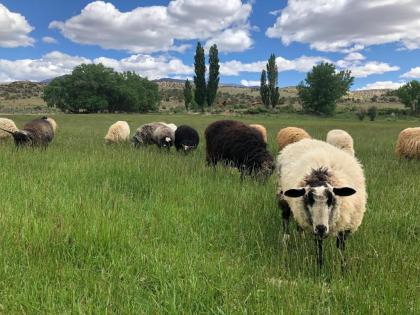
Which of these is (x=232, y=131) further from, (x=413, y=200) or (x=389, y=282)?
(x=389, y=282)

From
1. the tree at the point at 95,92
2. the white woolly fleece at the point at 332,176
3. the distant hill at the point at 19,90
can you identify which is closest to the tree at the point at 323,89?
the tree at the point at 95,92

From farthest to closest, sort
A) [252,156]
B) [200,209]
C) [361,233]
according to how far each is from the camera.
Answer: [252,156]
[200,209]
[361,233]

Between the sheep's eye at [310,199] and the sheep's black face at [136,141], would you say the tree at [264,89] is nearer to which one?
the sheep's black face at [136,141]

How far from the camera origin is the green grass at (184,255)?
3539 mm

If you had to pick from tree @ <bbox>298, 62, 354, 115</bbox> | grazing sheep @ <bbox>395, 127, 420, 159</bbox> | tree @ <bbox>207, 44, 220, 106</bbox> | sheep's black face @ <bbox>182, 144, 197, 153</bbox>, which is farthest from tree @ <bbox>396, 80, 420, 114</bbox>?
sheep's black face @ <bbox>182, 144, 197, 153</bbox>

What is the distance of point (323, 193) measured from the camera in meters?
4.61

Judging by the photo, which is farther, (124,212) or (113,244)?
(124,212)

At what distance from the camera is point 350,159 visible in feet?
19.5

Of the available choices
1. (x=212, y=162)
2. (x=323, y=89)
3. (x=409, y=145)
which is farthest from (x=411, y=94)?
(x=212, y=162)

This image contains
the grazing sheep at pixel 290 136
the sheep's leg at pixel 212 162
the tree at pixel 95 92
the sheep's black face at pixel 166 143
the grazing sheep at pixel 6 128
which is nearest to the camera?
the sheep's leg at pixel 212 162

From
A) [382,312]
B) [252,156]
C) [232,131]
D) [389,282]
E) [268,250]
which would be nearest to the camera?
[382,312]

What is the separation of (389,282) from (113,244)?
3.04 metres

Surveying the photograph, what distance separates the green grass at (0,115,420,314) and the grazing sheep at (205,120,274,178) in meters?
1.65

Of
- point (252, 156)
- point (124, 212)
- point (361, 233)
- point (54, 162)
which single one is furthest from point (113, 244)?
point (54, 162)
